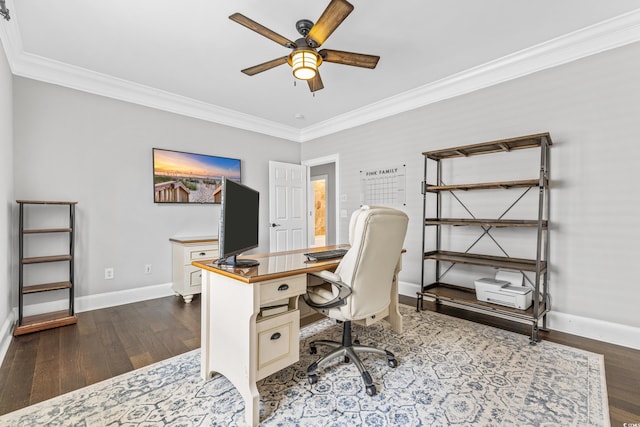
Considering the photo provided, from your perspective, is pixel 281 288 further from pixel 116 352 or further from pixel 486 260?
pixel 486 260

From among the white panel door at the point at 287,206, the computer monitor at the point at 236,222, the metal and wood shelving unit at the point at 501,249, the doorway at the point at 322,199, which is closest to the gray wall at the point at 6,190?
the computer monitor at the point at 236,222

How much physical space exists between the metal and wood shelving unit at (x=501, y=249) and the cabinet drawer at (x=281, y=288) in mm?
1846

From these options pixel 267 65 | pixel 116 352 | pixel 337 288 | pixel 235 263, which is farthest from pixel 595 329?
pixel 116 352

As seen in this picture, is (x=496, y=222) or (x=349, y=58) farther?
(x=496, y=222)

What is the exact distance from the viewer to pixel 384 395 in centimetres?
169

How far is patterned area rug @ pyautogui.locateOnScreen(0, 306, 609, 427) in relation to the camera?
1491 mm

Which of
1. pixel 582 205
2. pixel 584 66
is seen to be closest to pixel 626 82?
pixel 584 66

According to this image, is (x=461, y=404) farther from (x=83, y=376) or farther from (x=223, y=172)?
(x=223, y=172)

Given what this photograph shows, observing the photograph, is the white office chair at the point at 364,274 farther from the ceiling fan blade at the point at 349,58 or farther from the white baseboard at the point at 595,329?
the white baseboard at the point at 595,329

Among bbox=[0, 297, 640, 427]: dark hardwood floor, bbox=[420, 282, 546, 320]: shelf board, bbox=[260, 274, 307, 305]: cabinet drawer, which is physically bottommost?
bbox=[0, 297, 640, 427]: dark hardwood floor

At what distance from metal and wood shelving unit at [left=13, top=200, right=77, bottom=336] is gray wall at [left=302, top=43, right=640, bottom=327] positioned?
13.9 feet

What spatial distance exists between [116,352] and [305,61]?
8.73 feet

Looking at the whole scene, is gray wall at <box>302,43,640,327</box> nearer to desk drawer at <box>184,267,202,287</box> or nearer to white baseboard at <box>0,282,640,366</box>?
white baseboard at <box>0,282,640,366</box>

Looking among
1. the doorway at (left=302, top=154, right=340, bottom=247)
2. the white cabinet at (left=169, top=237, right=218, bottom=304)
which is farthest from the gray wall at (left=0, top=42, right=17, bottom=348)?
the doorway at (left=302, top=154, right=340, bottom=247)
